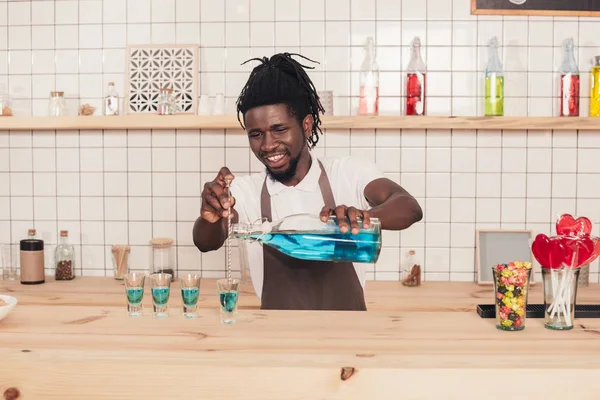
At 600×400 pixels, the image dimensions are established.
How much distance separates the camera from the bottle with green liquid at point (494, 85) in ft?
8.96

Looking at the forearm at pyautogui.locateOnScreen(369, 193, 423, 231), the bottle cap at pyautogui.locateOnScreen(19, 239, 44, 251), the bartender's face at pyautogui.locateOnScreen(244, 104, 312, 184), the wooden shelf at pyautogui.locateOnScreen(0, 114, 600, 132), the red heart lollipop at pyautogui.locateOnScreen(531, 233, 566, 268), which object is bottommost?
the bottle cap at pyautogui.locateOnScreen(19, 239, 44, 251)

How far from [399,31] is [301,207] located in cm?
107

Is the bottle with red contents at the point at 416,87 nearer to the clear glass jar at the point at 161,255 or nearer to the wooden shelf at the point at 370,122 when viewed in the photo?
Result: the wooden shelf at the point at 370,122

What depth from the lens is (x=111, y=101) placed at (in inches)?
111

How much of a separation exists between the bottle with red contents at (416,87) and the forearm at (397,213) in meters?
0.89

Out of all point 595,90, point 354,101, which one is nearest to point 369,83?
point 354,101

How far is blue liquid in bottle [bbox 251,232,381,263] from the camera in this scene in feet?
4.90

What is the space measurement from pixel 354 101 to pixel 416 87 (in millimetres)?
265

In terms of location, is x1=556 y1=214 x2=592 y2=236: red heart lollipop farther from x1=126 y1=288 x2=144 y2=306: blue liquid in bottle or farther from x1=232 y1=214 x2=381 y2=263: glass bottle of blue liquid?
x1=126 y1=288 x2=144 y2=306: blue liquid in bottle

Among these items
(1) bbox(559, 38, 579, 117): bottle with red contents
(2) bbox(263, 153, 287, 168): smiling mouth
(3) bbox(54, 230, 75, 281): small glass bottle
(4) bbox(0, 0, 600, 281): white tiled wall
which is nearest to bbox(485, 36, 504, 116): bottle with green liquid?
(4) bbox(0, 0, 600, 281): white tiled wall

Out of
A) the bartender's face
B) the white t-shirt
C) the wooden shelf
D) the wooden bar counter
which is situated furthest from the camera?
the wooden shelf

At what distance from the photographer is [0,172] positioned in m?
2.98

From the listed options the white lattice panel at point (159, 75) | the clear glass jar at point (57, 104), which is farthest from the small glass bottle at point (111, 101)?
the clear glass jar at point (57, 104)

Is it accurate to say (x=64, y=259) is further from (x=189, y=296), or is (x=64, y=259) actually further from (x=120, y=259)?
(x=189, y=296)
